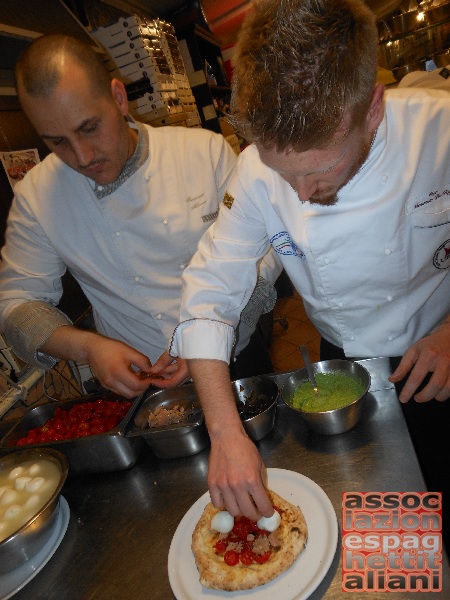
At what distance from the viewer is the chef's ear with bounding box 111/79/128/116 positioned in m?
1.74

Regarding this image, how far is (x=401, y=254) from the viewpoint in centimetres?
135

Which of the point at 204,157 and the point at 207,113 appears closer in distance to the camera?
the point at 204,157

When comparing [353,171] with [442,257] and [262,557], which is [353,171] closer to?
[442,257]

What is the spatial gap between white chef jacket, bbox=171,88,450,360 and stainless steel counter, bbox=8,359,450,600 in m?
0.22

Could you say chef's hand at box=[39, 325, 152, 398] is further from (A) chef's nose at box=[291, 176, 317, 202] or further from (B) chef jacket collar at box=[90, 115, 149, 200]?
(A) chef's nose at box=[291, 176, 317, 202]

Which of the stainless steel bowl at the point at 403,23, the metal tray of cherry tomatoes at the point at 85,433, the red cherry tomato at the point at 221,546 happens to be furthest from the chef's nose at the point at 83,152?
the stainless steel bowl at the point at 403,23

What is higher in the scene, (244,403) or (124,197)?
(124,197)

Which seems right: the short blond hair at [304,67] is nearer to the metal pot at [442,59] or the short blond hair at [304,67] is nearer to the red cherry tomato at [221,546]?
the red cherry tomato at [221,546]

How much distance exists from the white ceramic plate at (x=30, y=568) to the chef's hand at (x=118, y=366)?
44 cm

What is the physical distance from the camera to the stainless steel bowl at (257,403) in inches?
51.7

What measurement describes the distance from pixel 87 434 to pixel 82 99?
1159 mm

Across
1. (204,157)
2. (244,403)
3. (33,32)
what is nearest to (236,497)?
(244,403)

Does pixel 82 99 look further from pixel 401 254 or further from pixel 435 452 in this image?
pixel 435 452

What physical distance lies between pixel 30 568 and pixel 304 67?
1.42 m
